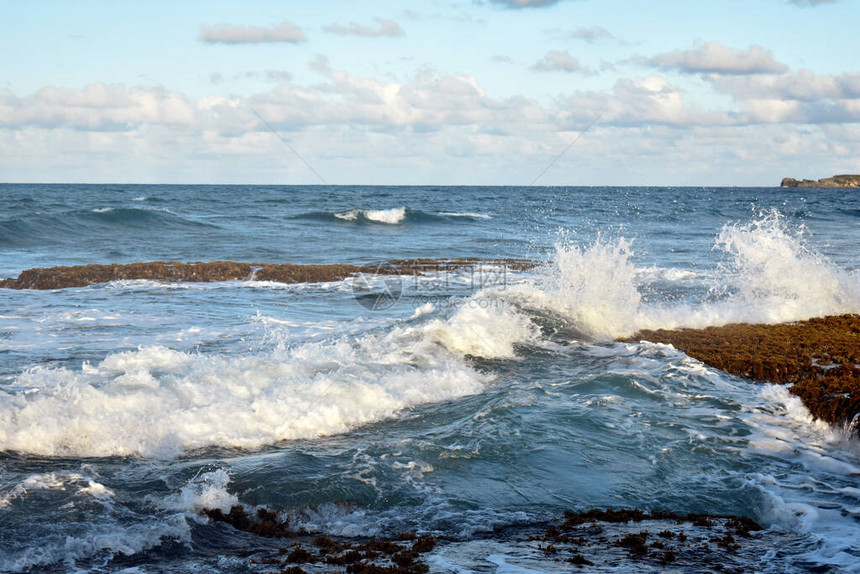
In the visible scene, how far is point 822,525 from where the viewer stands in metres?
5.12

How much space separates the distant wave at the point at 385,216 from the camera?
42.8 metres

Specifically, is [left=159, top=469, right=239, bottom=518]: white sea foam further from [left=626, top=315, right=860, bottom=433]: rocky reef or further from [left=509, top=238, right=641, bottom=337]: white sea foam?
[left=509, top=238, right=641, bottom=337]: white sea foam

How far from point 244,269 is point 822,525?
15.9 metres

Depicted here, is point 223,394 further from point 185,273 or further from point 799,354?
point 185,273

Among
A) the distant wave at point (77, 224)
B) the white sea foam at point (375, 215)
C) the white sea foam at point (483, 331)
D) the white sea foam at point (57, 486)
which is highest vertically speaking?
the white sea foam at point (375, 215)

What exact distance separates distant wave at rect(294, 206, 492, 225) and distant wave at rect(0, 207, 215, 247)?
841 cm

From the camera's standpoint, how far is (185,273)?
1800 cm

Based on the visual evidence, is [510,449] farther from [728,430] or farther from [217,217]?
[217,217]

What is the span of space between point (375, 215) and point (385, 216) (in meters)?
0.64

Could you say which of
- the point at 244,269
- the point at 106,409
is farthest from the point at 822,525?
the point at 244,269

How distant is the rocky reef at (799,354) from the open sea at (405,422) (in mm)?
282

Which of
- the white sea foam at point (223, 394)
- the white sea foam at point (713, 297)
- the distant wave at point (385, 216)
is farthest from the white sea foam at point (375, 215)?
the white sea foam at point (223, 394)

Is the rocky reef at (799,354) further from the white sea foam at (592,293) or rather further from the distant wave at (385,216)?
the distant wave at (385,216)

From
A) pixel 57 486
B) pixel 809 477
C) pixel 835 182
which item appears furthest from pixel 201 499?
pixel 835 182
